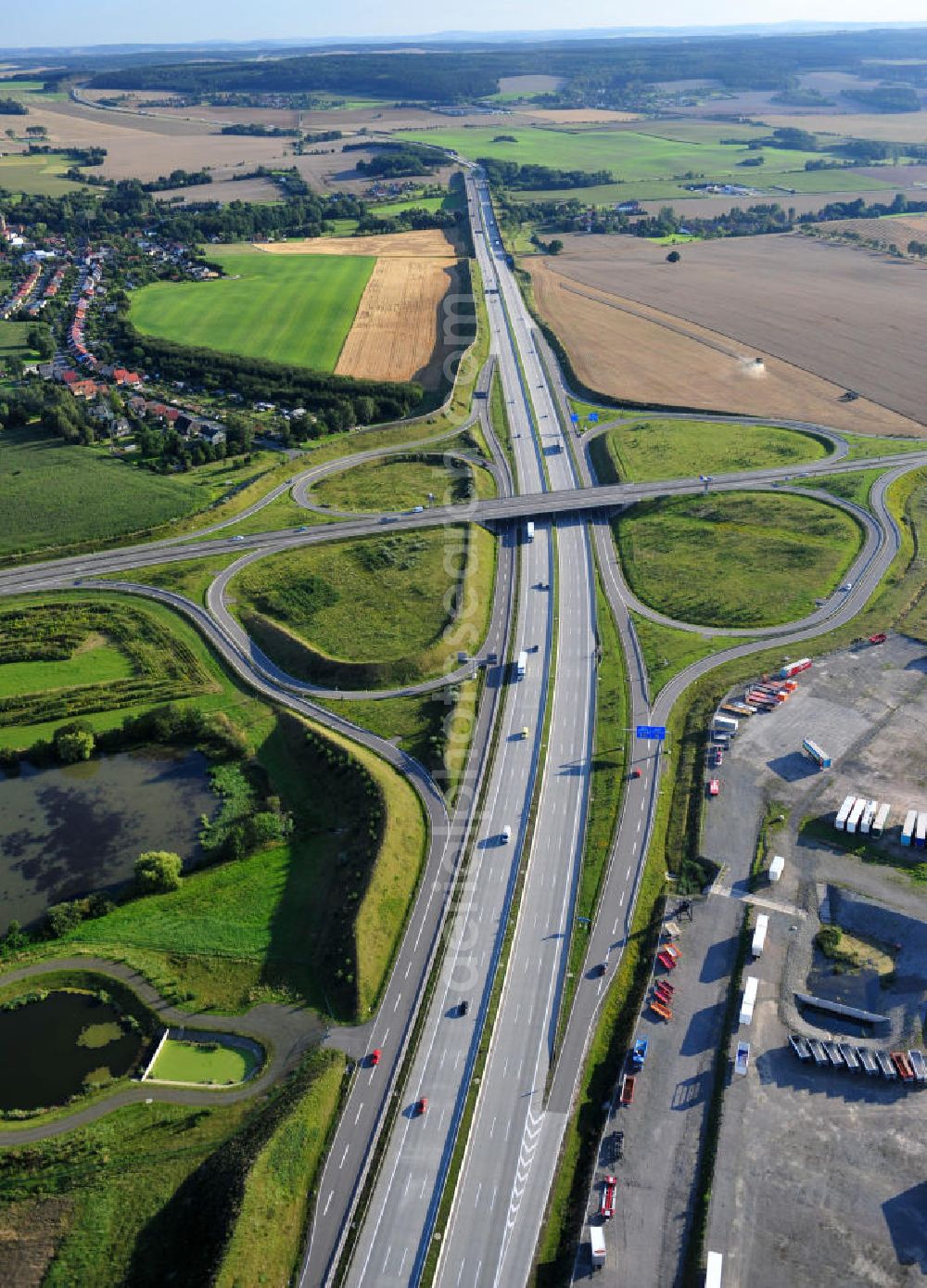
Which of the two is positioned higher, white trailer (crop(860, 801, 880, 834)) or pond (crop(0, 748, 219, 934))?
white trailer (crop(860, 801, 880, 834))

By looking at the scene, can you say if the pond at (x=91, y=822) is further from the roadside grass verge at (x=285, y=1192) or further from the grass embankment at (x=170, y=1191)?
the roadside grass verge at (x=285, y=1192)

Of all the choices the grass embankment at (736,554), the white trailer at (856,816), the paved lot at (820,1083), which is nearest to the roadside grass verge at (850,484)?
the grass embankment at (736,554)

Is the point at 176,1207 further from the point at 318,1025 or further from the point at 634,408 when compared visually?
the point at 634,408

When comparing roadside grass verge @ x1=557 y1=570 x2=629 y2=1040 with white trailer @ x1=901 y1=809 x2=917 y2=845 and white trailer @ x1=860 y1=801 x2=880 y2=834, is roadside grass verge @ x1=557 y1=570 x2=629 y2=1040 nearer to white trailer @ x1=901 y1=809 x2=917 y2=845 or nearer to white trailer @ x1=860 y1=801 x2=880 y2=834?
white trailer @ x1=860 y1=801 x2=880 y2=834

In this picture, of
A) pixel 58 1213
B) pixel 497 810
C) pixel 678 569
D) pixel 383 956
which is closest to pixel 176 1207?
pixel 58 1213

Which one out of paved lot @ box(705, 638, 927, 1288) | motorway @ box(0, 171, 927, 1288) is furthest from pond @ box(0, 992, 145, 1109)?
paved lot @ box(705, 638, 927, 1288)

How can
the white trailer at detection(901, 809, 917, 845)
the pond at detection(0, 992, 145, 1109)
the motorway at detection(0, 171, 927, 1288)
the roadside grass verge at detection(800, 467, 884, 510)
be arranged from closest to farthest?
the motorway at detection(0, 171, 927, 1288) → the pond at detection(0, 992, 145, 1109) → the white trailer at detection(901, 809, 917, 845) → the roadside grass verge at detection(800, 467, 884, 510)
